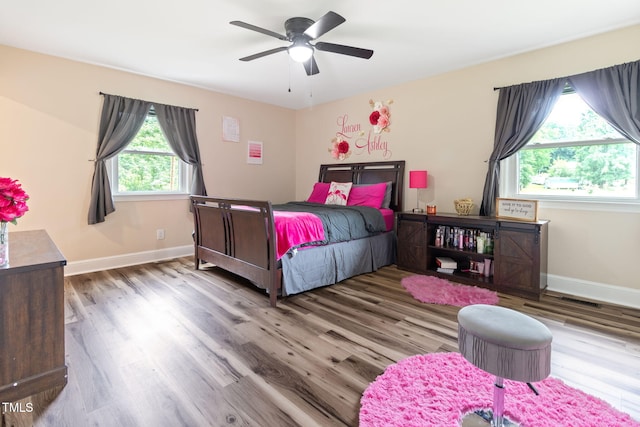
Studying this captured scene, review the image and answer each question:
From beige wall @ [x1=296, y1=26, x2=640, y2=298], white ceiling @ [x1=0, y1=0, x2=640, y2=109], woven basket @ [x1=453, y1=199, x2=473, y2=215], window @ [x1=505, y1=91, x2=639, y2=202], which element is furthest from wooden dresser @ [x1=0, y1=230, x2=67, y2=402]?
window @ [x1=505, y1=91, x2=639, y2=202]

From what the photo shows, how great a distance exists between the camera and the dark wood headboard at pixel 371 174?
14.4 ft

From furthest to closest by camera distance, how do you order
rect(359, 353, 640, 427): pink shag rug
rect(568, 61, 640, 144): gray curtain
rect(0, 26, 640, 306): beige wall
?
rect(0, 26, 640, 306): beige wall
rect(568, 61, 640, 144): gray curtain
rect(359, 353, 640, 427): pink shag rug

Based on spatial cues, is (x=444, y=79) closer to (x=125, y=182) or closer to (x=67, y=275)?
(x=125, y=182)

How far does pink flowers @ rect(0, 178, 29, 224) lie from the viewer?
4.93 ft

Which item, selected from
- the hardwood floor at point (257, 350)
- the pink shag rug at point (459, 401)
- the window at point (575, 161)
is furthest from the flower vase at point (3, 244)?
the window at point (575, 161)

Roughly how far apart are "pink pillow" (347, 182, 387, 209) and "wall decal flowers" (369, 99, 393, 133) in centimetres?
83

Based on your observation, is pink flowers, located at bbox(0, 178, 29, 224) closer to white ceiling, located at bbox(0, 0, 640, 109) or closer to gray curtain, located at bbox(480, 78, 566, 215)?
white ceiling, located at bbox(0, 0, 640, 109)

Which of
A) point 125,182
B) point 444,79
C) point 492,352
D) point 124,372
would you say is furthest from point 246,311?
point 444,79

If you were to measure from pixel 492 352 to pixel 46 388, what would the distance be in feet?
6.94

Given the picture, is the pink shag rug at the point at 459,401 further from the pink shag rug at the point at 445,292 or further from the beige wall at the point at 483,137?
the beige wall at the point at 483,137

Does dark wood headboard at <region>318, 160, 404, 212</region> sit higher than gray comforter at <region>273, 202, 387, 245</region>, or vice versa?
dark wood headboard at <region>318, 160, 404, 212</region>

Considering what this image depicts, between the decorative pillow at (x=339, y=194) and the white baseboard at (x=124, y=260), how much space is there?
2154 millimetres

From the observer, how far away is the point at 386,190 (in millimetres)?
4352

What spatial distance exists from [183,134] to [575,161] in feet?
15.1
